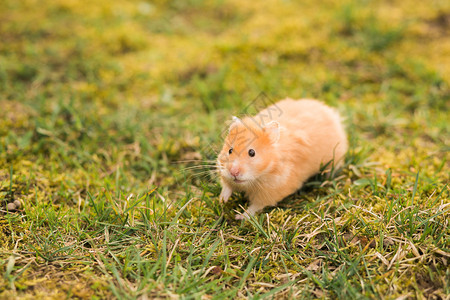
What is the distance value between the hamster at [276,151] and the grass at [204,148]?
8.3 inches

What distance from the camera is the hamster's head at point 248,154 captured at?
3.66 metres

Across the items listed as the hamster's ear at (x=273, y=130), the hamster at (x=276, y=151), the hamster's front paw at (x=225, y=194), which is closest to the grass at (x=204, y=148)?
the hamster's front paw at (x=225, y=194)

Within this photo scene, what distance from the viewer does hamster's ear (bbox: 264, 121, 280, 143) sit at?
3781 mm

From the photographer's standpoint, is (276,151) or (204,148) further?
(204,148)

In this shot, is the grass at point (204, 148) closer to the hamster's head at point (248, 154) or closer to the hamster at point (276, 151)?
the hamster at point (276, 151)

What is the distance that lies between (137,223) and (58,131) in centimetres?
214

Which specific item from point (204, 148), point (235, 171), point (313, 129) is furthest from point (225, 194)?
point (313, 129)

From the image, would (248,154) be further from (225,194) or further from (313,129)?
(313,129)

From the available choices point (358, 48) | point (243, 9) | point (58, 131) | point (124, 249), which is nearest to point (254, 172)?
point (124, 249)

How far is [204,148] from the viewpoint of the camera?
4801 mm

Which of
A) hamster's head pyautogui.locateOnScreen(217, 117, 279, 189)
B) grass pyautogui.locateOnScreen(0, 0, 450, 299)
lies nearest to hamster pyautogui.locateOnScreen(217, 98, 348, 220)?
hamster's head pyautogui.locateOnScreen(217, 117, 279, 189)

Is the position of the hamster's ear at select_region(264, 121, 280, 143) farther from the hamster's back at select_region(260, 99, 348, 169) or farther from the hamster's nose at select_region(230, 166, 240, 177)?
the hamster's nose at select_region(230, 166, 240, 177)

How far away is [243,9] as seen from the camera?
8523mm

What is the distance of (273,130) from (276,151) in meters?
0.21
